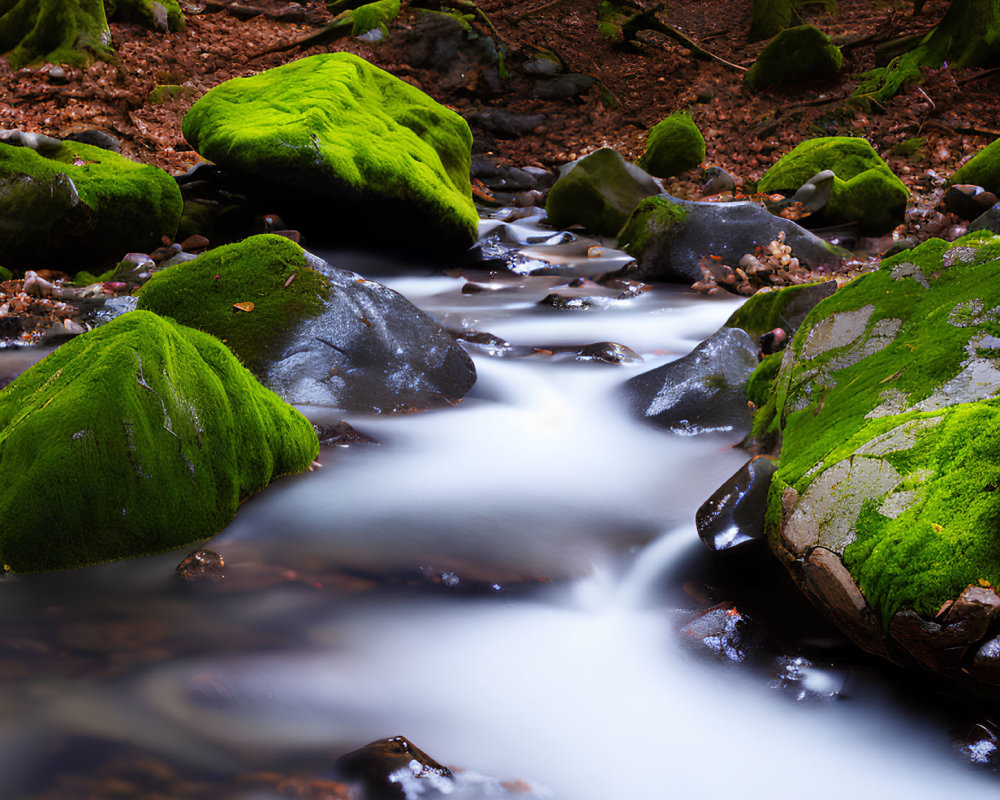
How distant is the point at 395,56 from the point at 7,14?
7042 millimetres

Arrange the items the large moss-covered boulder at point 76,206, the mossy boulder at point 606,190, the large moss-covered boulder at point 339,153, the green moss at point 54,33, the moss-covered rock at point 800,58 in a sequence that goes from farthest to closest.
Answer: the moss-covered rock at point 800,58, the green moss at point 54,33, the mossy boulder at point 606,190, the large moss-covered boulder at point 339,153, the large moss-covered boulder at point 76,206

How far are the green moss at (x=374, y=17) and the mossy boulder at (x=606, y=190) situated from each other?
813 cm

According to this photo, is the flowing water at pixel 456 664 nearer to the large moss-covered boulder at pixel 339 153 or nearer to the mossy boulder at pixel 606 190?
the large moss-covered boulder at pixel 339 153

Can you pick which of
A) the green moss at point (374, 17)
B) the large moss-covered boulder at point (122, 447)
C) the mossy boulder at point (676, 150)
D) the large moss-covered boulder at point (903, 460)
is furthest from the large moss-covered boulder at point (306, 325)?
the green moss at point (374, 17)

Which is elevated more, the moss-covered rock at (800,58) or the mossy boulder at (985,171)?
the moss-covered rock at (800,58)

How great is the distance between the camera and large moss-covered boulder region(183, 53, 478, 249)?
7.53 metres

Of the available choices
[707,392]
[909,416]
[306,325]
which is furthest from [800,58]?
[909,416]

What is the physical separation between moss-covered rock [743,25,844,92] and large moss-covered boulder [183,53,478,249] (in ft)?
27.2

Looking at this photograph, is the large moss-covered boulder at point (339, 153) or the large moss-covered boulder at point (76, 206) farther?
the large moss-covered boulder at point (339, 153)

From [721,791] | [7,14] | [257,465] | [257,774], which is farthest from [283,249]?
[7,14]

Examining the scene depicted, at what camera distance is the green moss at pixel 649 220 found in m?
8.18

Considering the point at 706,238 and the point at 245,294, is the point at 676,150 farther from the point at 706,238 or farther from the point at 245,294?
the point at 245,294

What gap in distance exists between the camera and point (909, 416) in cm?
279

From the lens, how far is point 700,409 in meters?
4.61
